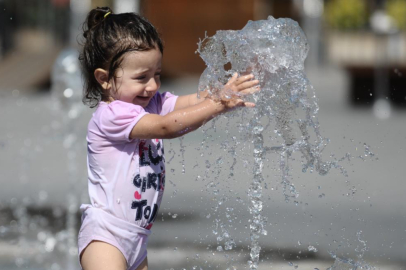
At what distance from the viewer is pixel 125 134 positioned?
2.79 metres

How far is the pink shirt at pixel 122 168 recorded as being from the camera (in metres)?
2.81

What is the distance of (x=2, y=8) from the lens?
16.3m

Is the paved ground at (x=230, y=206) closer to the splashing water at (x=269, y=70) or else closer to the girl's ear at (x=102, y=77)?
the splashing water at (x=269, y=70)

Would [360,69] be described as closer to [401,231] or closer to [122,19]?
[401,231]

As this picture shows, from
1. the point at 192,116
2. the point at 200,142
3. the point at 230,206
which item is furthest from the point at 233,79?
the point at 200,142

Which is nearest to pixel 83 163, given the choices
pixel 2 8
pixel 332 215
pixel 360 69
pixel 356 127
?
pixel 332 215

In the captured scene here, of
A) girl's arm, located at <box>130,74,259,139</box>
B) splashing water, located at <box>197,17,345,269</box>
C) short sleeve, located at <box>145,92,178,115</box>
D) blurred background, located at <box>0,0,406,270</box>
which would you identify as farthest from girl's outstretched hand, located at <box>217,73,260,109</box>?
blurred background, located at <box>0,0,406,270</box>

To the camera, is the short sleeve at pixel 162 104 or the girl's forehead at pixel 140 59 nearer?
the girl's forehead at pixel 140 59

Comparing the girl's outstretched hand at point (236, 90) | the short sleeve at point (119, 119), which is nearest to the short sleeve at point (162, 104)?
the short sleeve at point (119, 119)

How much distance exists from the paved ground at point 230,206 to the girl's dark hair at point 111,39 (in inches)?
19.4

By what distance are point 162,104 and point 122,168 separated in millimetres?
400

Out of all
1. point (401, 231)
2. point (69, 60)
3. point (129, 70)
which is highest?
point (129, 70)

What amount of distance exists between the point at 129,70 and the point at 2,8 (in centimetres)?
1427

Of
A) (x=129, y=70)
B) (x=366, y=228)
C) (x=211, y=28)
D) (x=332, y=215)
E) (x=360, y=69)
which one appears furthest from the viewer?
(x=211, y=28)
